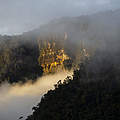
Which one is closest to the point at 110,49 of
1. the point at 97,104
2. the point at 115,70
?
the point at 115,70

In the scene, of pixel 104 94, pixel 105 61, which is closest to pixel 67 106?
pixel 104 94

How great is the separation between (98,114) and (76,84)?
102ft

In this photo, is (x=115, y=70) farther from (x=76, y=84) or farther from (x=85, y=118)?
(x=85, y=118)

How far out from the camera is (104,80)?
113 meters

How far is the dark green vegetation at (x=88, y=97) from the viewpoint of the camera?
9703 cm

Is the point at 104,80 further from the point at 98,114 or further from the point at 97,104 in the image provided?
the point at 98,114

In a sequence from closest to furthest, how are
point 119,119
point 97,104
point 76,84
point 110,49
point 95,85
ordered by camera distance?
point 119,119
point 97,104
point 95,85
point 76,84
point 110,49

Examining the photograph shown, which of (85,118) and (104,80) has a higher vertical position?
(104,80)

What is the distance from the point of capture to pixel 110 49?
165500 millimetres

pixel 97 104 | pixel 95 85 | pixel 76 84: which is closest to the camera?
pixel 97 104

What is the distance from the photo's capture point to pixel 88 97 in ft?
357

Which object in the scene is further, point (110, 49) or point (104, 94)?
point (110, 49)

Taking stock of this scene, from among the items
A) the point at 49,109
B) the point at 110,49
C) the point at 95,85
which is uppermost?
the point at 110,49

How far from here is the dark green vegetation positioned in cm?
9703
